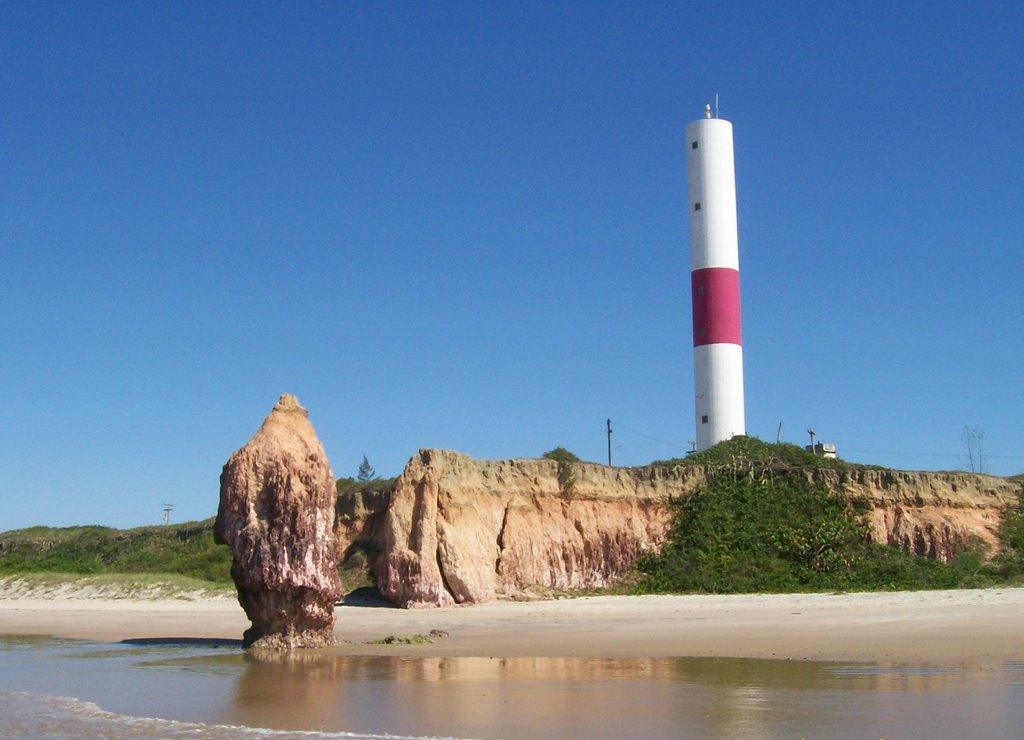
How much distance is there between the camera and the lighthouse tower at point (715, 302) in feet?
147

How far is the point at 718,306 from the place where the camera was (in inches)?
1767

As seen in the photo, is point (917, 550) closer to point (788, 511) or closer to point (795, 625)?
point (788, 511)

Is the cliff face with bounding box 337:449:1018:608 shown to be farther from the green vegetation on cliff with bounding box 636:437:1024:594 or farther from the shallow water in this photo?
the shallow water

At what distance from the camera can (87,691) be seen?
44.3 ft

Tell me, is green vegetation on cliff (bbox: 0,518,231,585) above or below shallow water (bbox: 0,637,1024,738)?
above

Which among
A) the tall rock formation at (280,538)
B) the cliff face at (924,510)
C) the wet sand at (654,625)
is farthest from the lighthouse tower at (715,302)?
the tall rock formation at (280,538)

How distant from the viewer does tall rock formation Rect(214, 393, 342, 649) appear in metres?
17.5

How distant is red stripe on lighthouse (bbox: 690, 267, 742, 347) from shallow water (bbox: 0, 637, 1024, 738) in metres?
30.7

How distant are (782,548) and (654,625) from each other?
1121 centimetres

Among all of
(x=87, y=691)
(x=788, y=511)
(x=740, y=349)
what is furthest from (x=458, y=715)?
→ (x=740, y=349)

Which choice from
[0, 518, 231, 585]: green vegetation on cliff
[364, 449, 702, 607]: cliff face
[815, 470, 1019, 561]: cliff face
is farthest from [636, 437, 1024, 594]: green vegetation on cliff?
[0, 518, 231, 585]: green vegetation on cliff

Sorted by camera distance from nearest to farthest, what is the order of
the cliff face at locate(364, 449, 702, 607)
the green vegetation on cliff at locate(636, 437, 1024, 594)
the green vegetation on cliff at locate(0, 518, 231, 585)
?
the cliff face at locate(364, 449, 702, 607)
the green vegetation on cliff at locate(636, 437, 1024, 594)
the green vegetation on cliff at locate(0, 518, 231, 585)

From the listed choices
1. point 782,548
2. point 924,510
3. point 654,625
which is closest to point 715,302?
point 924,510

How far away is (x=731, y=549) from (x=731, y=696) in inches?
749
